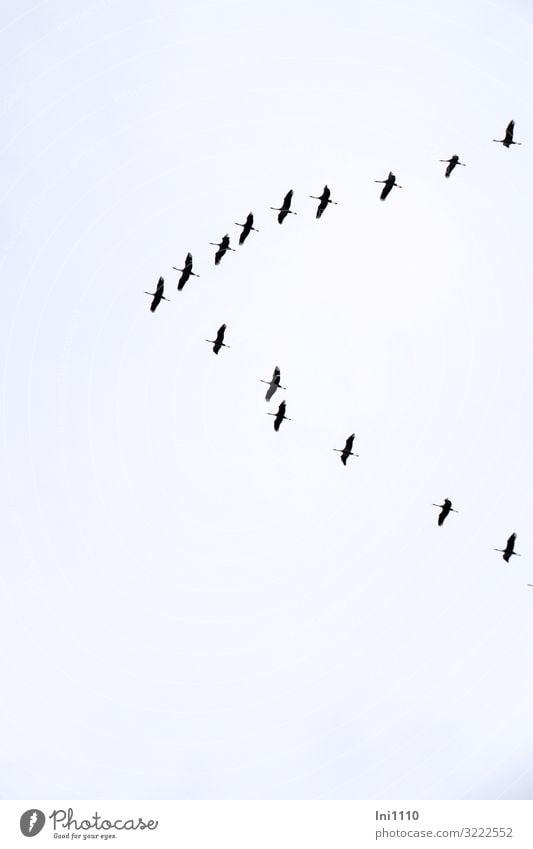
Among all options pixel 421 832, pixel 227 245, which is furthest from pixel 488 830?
pixel 227 245

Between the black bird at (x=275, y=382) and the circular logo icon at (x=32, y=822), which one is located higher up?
the black bird at (x=275, y=382)

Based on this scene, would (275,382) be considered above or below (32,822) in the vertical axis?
above

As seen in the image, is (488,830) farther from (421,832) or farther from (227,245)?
(227,245)

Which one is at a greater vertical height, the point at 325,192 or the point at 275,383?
the point at 325,192

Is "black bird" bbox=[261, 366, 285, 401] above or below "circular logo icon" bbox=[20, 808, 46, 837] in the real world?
above

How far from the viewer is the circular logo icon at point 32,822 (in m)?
124

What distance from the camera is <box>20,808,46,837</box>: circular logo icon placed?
124m

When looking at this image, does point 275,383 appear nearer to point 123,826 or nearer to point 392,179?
point 392,179

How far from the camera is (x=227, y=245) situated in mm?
139625

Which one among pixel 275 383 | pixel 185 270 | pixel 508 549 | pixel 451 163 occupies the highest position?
pixel 451 163

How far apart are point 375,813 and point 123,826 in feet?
78.6

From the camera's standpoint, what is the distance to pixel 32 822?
411ft

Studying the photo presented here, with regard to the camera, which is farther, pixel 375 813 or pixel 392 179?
pixel 392 179

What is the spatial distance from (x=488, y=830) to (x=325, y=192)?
210ft
